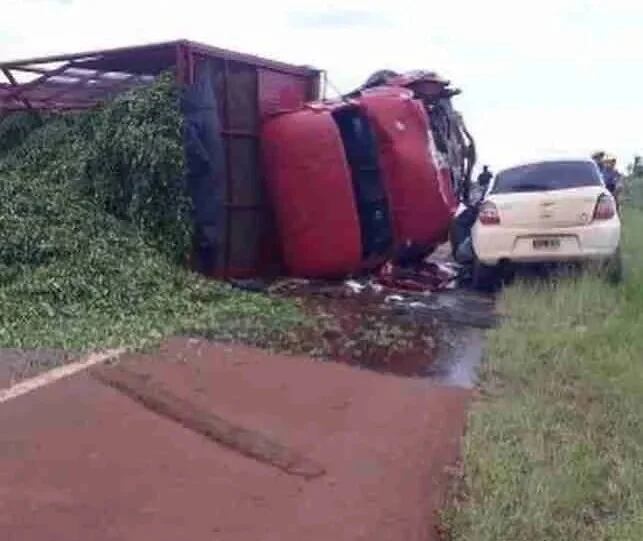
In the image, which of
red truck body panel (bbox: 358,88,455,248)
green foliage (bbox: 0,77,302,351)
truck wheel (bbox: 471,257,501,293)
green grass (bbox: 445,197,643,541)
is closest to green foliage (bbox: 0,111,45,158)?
green foliage (bbox: 0,77,302,351)

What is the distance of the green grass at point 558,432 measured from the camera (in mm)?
4289

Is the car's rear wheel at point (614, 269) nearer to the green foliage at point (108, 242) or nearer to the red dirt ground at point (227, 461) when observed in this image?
the green foliage at point (108, 242)

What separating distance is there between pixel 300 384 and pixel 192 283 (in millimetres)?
3366

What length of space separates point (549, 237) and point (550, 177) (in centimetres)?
77

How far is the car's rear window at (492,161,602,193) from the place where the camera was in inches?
436

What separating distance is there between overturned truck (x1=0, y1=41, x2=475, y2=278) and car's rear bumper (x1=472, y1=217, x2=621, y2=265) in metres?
1.40

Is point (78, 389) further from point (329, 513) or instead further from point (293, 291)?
point (293, 291)

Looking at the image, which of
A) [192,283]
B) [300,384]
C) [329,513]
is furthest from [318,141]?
[329,513]

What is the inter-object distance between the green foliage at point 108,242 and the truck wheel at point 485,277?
288 centimetres

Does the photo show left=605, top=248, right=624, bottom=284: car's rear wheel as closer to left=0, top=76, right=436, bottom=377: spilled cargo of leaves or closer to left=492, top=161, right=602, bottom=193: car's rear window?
left=492, top=161, right=602, bottom=193: car's rear window

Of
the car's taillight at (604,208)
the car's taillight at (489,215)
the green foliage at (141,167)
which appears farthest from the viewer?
the car's taillight at (489,215)

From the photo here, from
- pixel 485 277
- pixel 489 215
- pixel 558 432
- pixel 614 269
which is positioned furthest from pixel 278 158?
pixel 558 432

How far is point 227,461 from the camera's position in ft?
16.2

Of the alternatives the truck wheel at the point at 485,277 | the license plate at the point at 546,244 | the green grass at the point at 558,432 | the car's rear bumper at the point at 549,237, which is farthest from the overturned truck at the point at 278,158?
the green grass at the point at 558,432
